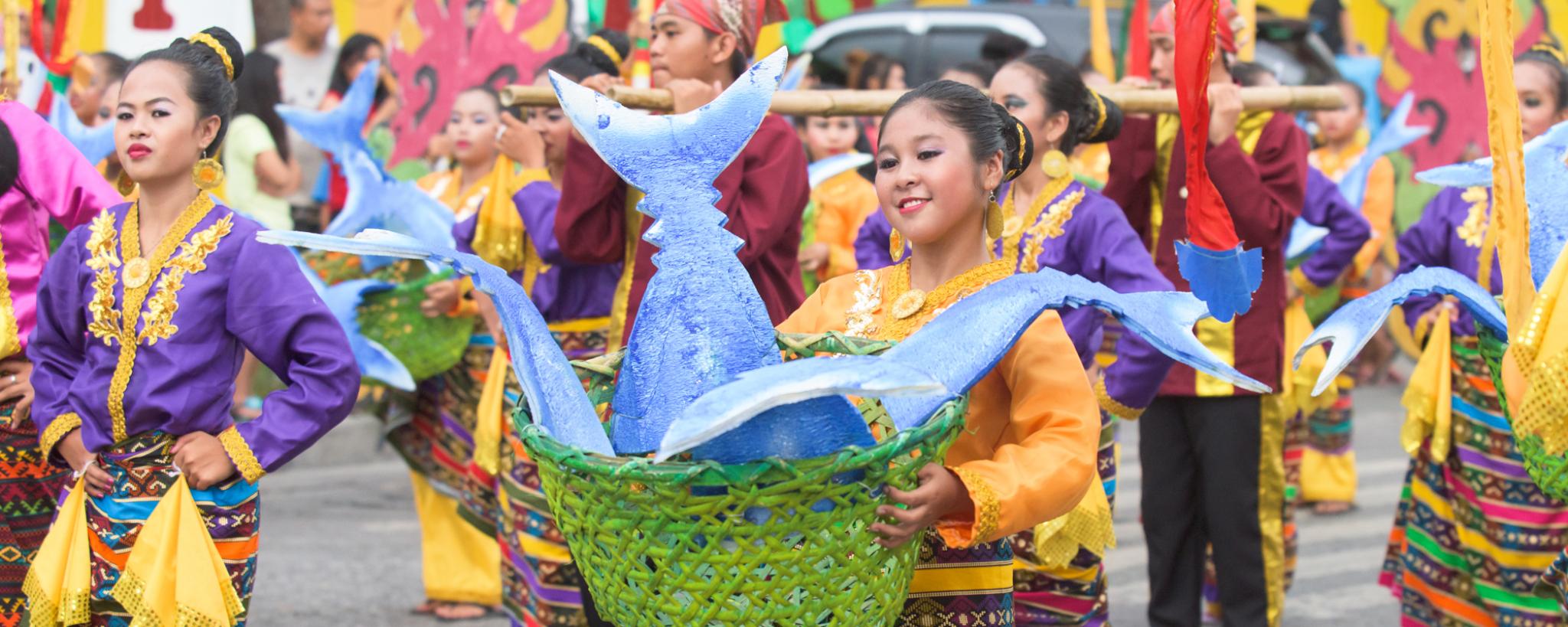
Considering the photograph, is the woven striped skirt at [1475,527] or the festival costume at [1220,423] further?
the festival costume at [1220,423]

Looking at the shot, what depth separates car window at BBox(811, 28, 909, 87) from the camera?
33.7 feet

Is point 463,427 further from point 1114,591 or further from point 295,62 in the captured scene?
point 295,62

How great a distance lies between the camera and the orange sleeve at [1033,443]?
250 centimetres

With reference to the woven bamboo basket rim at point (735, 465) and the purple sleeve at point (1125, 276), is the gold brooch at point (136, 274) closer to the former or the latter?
the woven bamboo basket rim at point (735, 465)

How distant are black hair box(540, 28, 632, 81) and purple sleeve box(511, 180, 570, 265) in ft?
1.08

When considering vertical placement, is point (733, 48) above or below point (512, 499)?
above

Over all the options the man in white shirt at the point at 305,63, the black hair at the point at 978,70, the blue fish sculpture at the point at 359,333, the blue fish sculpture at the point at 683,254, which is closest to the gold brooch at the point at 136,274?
the blue fish sculpture at the point at 683,254

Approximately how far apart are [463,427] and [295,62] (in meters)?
3.41

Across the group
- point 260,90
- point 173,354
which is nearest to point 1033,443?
point 173,354

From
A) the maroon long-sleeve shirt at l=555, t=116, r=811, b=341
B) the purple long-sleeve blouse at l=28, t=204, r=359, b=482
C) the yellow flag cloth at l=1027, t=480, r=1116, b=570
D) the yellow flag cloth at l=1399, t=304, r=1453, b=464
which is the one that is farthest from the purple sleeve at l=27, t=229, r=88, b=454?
the yellow flag cloth at l=1399, t=304, r=1453, b=464

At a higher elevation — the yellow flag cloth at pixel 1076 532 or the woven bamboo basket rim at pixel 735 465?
the woven bamboo basket rim at pixel 735 465

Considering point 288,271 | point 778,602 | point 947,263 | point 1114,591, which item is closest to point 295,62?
point 1114,591

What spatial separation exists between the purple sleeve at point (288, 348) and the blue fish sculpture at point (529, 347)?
0.80m

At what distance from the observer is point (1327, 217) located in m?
6.32
